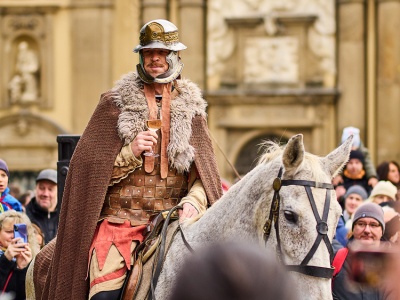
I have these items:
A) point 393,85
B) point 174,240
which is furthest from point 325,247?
point 393,85

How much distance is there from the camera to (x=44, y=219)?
35.3ft

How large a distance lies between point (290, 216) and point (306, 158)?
0.35 metres

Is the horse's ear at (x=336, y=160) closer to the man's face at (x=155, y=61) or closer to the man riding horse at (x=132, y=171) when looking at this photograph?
the man riding horse at (x=132, y=171)

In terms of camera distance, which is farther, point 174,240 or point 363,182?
point 363,182

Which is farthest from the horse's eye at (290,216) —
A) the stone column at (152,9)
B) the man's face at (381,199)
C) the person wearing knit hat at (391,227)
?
the stone column at (152,9)

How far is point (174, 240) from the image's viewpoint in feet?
18.6

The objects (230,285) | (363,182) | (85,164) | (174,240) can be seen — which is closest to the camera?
(230,285)

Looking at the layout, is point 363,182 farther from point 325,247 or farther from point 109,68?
point 109,68

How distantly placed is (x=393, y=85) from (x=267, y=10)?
A: 3.50m

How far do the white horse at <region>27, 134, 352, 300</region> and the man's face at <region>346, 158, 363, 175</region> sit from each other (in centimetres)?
760

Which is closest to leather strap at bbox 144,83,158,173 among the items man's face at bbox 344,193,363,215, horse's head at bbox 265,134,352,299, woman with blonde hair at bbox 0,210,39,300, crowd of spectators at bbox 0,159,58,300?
horse's head at bbox 265,134,352,299

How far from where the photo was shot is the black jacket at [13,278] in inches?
326

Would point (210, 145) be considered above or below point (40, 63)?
below

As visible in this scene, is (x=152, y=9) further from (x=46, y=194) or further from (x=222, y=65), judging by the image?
(x=46, y=194)
